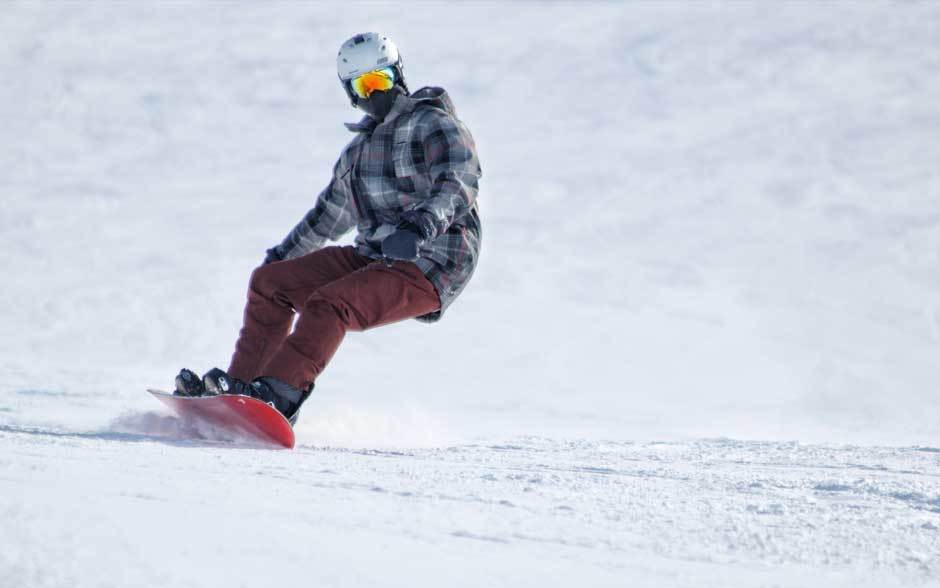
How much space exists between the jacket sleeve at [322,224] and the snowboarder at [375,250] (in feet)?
0.19

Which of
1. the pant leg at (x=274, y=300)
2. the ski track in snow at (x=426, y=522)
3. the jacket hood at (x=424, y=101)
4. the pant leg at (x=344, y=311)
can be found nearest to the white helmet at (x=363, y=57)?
the jacket hood at (x=424, y=101)

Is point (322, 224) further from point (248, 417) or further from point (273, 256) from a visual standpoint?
point (248, 417)

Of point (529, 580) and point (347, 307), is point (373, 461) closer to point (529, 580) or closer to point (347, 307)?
point (347, 307)

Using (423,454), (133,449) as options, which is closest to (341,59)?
(423,454)

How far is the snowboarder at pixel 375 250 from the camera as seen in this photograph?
2.94 meters

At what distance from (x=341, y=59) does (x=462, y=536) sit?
2.52 m

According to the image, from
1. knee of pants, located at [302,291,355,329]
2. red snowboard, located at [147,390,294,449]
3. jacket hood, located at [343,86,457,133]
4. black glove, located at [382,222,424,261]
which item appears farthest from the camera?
jacket hood, located at [343,86,457,133]

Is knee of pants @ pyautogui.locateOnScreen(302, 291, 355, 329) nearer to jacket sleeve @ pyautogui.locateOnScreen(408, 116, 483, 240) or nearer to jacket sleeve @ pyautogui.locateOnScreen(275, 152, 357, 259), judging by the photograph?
jacket sleeve @ pyautogui.locateOnScreen(408, 116, 483, 240)

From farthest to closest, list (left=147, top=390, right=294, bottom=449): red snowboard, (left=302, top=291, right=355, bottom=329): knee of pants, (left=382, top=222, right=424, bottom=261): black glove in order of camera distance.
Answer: (left=302, top=291, right=355, bottom=329): knee of pants
(left=382, top=222, right=424, bottom=261): black glove
(left=147, top=390, right=294, bottom=449): red snowboard

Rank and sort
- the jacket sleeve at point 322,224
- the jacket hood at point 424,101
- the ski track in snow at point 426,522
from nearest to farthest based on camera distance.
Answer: the ski track in snow at point 426,522, the jacket hood at point 424,101, the jacket sleeve at point 322,224

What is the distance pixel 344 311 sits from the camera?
118 inches

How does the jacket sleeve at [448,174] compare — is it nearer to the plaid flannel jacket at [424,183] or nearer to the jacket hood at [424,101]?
the plaid flannel jacket at [424,183]

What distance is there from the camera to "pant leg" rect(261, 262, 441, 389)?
2.94 metres

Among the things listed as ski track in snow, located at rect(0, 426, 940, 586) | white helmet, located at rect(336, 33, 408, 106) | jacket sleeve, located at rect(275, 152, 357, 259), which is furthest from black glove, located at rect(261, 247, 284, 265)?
ski track in snow, located at rect(0, 426, 940, 586)
